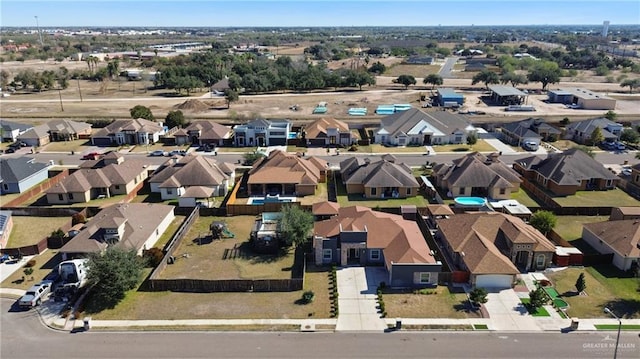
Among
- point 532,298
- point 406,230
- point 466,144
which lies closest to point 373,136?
point 466,144

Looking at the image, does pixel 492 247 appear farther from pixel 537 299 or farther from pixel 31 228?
pixel 31 228

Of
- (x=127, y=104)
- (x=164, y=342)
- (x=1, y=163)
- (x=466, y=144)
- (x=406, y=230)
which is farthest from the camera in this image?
(x=127, y=104)

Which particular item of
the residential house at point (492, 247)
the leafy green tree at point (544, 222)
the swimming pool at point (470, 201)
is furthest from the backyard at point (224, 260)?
the leafy green tree at point (544, 222)

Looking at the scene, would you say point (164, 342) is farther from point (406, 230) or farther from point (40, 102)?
point (40, 102)

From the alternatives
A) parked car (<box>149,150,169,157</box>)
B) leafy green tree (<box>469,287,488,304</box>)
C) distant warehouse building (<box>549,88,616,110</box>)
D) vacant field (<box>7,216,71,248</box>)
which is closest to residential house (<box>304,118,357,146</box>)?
parked car (<box>149,150,169,157</box>)

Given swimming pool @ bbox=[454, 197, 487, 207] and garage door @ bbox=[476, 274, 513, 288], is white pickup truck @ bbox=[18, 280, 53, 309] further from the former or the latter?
swimming pool @ bbox=[454, 197, 487, 207]

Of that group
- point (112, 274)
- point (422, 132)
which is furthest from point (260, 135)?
point (112, 274)

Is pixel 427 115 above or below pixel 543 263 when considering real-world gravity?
above
